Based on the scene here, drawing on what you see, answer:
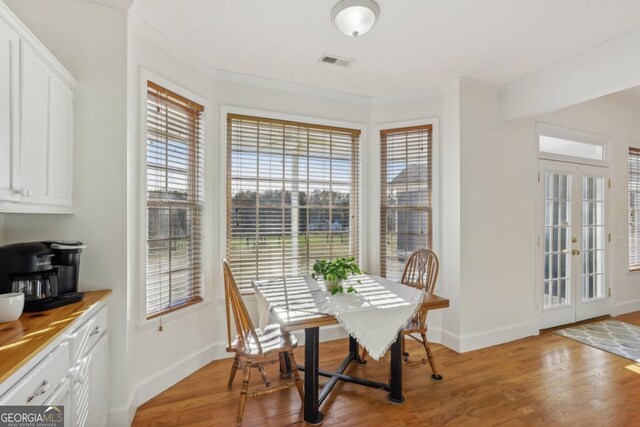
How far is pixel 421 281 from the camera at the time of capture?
299 centimetres

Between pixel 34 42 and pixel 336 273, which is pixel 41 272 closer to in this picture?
pixel 34 42

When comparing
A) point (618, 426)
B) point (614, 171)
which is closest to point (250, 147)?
point (618, 426)

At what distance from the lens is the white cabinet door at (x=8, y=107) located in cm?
131

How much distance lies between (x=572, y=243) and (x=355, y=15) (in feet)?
12.3

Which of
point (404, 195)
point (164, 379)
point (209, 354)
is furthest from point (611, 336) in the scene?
point (164, 379)

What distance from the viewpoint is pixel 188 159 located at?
2807 mm

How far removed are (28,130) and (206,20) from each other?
1.39m

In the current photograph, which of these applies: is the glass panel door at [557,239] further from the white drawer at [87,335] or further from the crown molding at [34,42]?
the crown molding at [34,42]

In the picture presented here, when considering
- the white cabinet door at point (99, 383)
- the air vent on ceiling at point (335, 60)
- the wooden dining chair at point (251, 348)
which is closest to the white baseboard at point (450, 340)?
the wooden dining chair at point (251, 348)

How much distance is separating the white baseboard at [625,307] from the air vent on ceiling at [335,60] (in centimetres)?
464

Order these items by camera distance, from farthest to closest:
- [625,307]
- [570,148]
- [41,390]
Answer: [625,307], [570,148], [41,390]

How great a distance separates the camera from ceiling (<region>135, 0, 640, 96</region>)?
7.06 ft

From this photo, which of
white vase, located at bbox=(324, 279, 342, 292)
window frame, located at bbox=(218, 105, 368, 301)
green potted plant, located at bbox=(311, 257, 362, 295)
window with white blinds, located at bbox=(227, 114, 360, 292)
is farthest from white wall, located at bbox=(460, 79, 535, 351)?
white vase, located at bbox=(324, 279, 342, 292)

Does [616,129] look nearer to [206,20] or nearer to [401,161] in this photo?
[401,161]
